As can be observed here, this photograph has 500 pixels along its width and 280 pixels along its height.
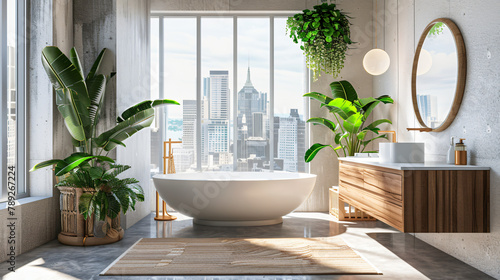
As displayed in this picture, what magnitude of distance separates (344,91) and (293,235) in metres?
1.70

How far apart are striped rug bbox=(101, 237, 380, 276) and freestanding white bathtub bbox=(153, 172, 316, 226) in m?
0.46

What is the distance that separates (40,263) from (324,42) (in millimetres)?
3266

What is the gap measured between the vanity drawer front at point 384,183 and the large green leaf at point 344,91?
147 cm

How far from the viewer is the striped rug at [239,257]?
2746mm

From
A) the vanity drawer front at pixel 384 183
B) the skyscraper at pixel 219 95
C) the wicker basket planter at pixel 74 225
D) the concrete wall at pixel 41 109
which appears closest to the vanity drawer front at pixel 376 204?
the vanity drawer front at pixel 384 183

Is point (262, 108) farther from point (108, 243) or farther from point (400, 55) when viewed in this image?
point (108, 243)

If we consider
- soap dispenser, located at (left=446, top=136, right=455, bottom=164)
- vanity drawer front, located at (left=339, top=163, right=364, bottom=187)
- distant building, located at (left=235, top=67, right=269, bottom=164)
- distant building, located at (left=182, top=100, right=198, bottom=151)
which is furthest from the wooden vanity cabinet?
distant building, located at (left=182, top=100, right=198, bottom=151)

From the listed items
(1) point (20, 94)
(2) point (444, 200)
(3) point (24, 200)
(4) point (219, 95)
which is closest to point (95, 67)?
(1) point (20, 94)

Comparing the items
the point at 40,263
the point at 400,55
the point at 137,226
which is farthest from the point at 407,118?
the point at 40,263

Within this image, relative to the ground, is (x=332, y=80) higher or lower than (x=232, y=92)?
higher

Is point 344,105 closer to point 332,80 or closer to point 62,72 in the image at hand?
point 332,80

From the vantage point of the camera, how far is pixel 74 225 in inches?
137

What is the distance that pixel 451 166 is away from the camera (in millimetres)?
2695

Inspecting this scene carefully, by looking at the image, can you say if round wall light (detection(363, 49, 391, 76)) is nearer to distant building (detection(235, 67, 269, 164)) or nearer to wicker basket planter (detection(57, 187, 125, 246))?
distant building (detection(235, 67, 269, 164))
